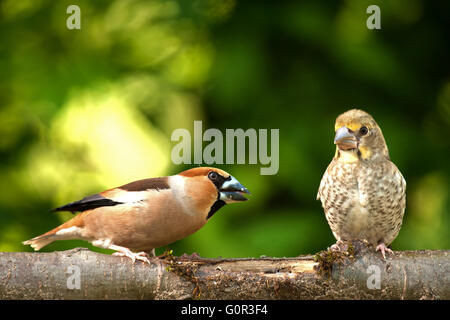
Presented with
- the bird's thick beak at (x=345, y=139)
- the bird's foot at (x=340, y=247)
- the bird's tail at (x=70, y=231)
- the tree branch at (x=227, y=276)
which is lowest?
the tree branch at (x=227, y=276)

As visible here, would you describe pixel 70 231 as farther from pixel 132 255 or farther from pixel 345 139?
pixel 345 139

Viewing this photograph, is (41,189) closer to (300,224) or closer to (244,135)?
(244,135)

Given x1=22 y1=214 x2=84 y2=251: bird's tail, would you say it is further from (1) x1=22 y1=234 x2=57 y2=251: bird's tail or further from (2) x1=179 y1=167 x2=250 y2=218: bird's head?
(2) x1=179 y1=167 x2=250 y2=218: bird's head

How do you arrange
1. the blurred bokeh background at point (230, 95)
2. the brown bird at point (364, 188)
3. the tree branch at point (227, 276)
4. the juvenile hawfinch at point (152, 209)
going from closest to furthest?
1. the tree branch at point (227, 276)
2. the juvenile hawfinch at point (152, 209)
3. the brown bird at point (364, 188)
4. the blurred bokeh background at point (230, 95)

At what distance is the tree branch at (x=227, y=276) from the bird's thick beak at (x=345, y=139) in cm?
73

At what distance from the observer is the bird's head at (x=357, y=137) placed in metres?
4.48

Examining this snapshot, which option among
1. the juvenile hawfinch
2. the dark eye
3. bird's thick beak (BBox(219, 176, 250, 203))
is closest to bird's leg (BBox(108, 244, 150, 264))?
the juvenile hawfinch

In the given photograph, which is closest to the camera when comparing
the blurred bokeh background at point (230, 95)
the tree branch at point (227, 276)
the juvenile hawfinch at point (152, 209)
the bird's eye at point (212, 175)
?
the tree branch at point (227, 276)

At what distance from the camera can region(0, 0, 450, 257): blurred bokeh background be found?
21.1 ft

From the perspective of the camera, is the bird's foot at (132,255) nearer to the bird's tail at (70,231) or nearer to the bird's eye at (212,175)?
the bird's tail at (70,231)

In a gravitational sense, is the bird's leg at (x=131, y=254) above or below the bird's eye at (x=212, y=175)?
below

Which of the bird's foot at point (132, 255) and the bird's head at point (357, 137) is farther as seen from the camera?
the bird's head at point (357, 137)

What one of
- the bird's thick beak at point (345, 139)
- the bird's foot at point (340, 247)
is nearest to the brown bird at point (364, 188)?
the bird's thick beak at point (345, 139)

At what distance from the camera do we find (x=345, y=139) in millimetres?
4496
